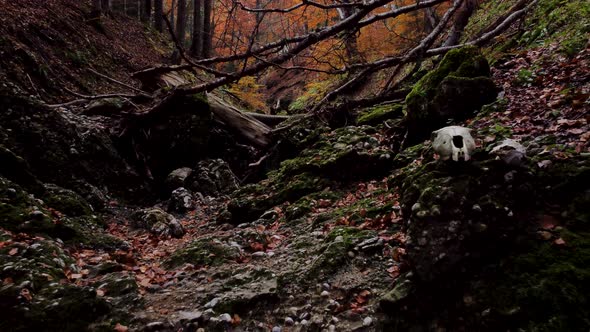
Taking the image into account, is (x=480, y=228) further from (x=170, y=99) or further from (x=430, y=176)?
(x=170, y=99)

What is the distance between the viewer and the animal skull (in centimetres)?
292

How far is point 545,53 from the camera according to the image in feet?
19.1

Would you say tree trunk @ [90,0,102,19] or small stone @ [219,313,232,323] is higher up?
tree trunk @ [90,0,102,19]

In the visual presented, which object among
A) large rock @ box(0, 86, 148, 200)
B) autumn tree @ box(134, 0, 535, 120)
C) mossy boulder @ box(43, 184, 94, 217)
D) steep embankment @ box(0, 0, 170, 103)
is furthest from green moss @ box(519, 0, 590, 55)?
steep embankment @ box(0, 0, 170, 103)

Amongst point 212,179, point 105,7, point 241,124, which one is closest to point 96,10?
point 105,7

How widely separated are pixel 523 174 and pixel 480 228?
610mm

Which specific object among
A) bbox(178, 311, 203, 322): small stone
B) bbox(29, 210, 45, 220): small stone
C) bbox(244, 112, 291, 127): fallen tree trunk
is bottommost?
bbox(178, 311, 203, 322): small stone

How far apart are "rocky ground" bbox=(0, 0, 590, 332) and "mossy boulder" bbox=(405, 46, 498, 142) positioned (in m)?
0.02

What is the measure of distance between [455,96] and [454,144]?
9.05 ft

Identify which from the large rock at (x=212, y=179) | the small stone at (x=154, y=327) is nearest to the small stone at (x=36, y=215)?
the small stone at (x=154, y=327)

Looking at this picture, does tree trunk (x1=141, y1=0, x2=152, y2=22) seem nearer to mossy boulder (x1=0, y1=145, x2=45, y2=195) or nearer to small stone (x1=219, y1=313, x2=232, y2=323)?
mossy boulder (x1=0, y1=145, x2=45, y2=195)

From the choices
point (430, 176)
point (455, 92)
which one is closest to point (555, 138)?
point (430, 176)

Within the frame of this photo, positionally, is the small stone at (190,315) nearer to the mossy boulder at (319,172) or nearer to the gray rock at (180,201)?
the mossy boulder at (319,172)

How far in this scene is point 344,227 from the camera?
4.07m
